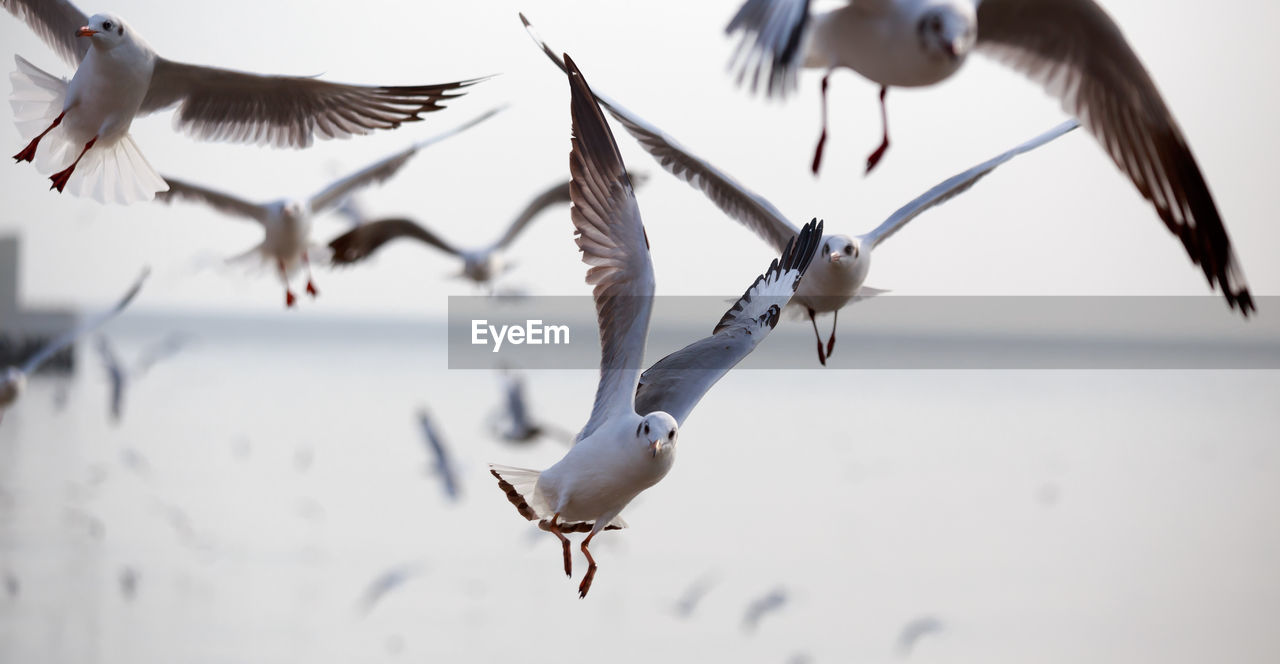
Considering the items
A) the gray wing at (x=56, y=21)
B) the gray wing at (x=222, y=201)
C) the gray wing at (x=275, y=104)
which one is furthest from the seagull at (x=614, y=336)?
the gray wing at (x=222, y=201)

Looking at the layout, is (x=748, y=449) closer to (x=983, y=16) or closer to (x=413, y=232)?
(x=413, y=232)

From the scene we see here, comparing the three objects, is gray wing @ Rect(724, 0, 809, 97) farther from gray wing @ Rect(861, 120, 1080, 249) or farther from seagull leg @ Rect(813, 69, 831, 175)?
gray wing @ Rect(861, 120, 1080, 249)

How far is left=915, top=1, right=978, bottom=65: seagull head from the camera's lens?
45.0 inches

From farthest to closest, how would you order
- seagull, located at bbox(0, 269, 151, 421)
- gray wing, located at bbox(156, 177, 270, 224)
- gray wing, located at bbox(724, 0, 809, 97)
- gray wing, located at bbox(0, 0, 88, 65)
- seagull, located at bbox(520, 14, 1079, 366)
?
gray wing, located at bbox(156, 177, 270, 224) < seagull, located at bbox(0, 269, 151, 421) < seagull, located at bbox(520, 14, 1079, 366) < gray wing, located at bbox(0, 0, 88, 65) < gray wing, located at bbox(724, 0, 809, 97)

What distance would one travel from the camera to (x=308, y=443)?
8.91 metres

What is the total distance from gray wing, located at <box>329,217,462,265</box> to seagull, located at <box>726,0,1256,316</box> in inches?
85.4

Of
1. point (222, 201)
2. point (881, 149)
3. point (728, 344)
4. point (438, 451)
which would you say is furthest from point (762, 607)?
point (881, 149)

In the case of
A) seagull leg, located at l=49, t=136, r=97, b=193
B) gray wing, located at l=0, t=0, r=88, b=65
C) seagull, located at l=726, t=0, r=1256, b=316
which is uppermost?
gray wing, located at l=0, t=0, r=88, b=65

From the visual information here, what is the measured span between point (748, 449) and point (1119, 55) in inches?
275

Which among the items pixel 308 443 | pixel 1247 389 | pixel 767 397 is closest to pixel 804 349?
pixel 767 397

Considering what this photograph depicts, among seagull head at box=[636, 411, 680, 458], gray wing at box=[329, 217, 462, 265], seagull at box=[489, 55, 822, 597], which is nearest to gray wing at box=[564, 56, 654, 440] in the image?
seagull at box=[489, 55, 822, 597]

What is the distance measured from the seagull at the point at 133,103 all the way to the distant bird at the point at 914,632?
12.0ft

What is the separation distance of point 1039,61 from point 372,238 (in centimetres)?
248

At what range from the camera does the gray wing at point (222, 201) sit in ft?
12.0
